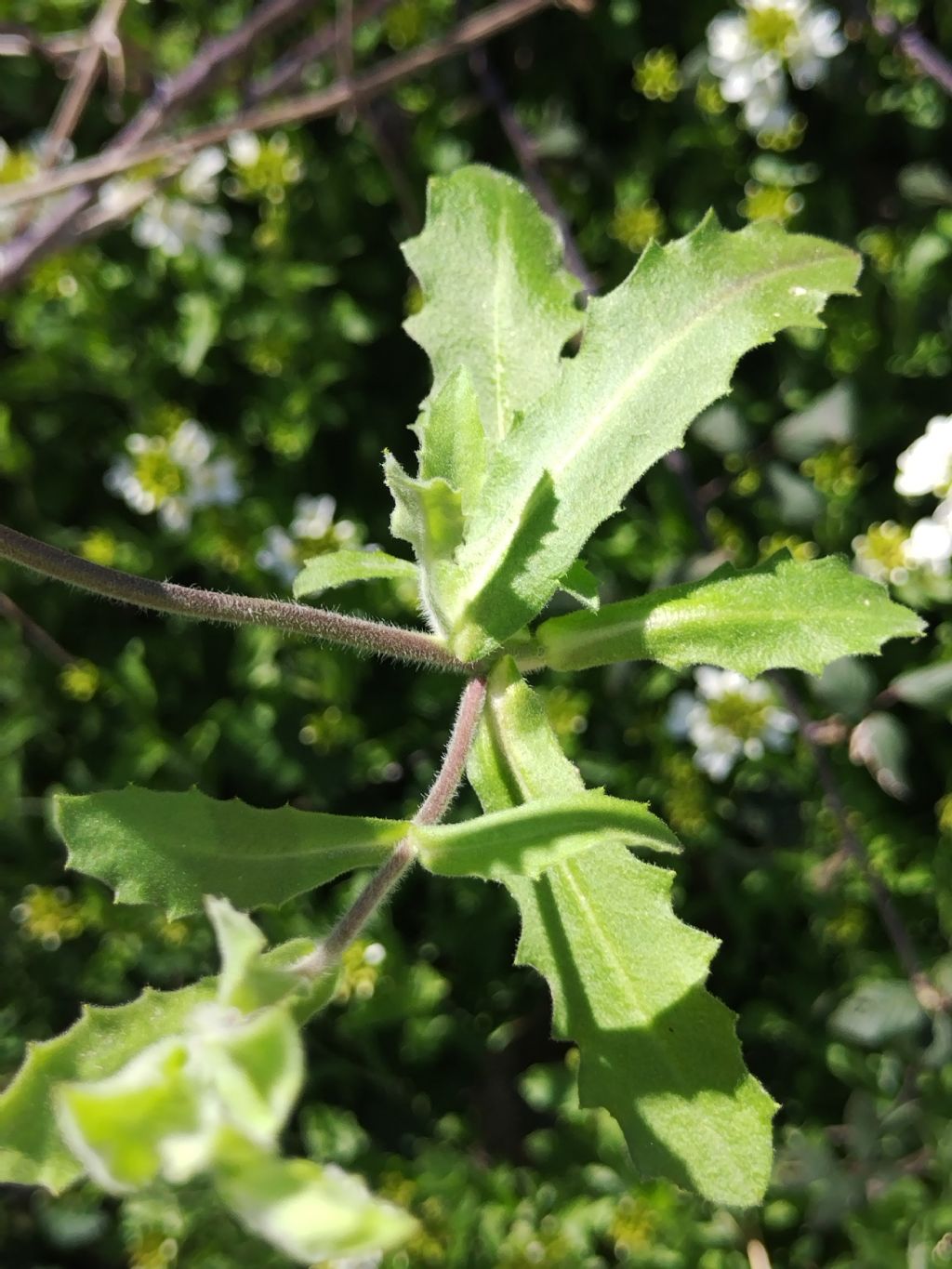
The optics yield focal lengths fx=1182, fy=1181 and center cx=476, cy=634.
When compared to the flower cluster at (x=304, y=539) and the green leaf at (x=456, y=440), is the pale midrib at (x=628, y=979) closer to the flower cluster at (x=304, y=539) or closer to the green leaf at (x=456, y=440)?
the green leaf at (x=456, y=440)

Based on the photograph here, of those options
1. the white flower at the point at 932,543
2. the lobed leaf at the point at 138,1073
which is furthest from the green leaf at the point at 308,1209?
the white flower at the point at 932,543

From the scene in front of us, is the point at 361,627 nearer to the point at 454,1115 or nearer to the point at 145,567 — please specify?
the point at 145,567

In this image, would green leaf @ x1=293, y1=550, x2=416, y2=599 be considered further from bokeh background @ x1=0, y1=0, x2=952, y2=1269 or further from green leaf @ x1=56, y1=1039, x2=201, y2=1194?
bokeh background @ x1=0, y1=0, x2=952, y2=1269

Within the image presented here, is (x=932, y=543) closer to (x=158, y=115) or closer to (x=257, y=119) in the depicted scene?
(x=257, y=119)

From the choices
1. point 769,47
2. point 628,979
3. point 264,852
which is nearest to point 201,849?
point 264,852

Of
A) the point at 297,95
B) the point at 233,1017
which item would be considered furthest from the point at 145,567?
the point at 233,1017

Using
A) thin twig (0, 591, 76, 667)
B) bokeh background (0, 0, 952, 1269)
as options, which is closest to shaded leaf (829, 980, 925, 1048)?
bokeh background (0, 0, 952, 1269)
